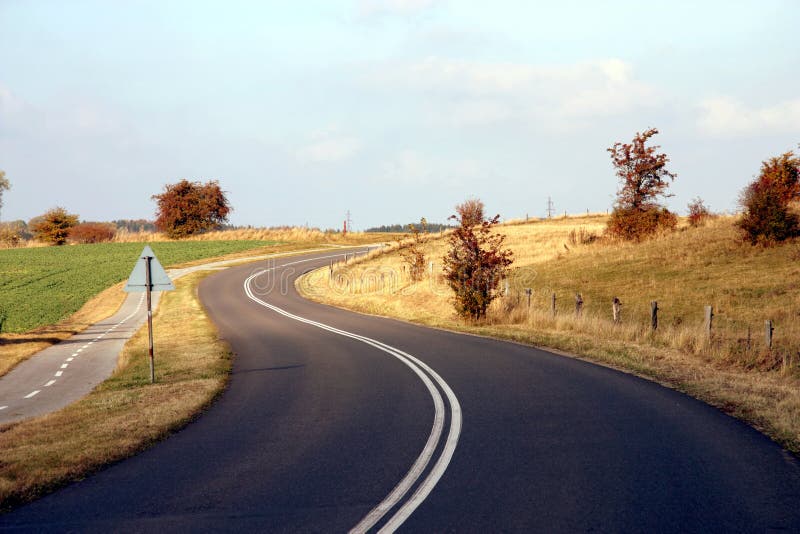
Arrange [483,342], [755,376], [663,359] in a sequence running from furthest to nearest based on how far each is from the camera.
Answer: [483,342] → [663,359] → [755,376]

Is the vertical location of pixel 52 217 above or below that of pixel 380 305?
above

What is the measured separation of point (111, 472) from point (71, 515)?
1431mm

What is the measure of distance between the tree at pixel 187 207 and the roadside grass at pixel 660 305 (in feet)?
176

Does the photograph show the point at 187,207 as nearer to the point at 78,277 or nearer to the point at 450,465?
the point at 78,277

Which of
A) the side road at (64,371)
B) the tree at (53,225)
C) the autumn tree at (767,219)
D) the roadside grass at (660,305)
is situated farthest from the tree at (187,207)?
the autumn tree at (767,219)

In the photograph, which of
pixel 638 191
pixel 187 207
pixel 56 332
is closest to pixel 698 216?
pixel 638 191

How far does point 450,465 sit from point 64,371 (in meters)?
19.3

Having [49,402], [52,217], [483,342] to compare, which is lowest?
[49,402]

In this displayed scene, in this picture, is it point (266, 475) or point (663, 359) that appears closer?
point (266, 475)

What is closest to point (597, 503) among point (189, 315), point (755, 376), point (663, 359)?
point (755, 376)

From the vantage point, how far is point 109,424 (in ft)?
31.2

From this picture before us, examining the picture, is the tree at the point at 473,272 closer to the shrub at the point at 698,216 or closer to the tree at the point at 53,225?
the shrub at the point at 698,216

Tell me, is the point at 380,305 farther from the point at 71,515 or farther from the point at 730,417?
the point at 71,515

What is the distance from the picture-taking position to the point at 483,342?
61.8 feet
